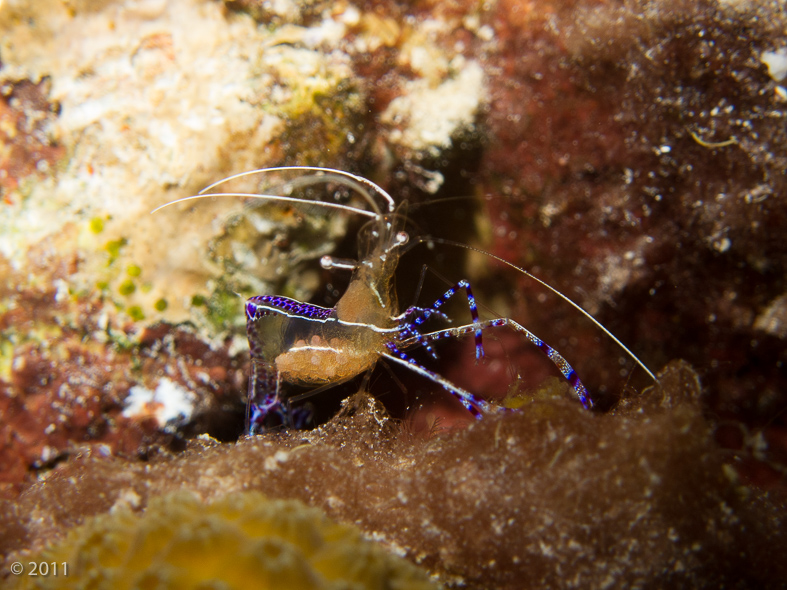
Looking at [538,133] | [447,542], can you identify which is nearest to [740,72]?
[538,133]

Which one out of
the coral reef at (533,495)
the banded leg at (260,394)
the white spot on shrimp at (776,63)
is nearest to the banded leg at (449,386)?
the coral reef at (533,495)

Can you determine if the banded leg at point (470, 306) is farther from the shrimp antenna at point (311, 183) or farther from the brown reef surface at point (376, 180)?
the shrimp antenna at point (311, 183)

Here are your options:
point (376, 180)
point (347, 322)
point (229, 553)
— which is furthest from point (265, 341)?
point (229, 553)

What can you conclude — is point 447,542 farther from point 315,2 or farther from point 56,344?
point 315,2

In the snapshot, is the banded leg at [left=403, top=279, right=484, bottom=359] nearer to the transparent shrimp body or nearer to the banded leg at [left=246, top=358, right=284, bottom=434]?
the transparent shrimp body

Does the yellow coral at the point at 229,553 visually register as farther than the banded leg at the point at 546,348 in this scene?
No

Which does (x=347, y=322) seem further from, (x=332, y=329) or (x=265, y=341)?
(x=265, y=341)
